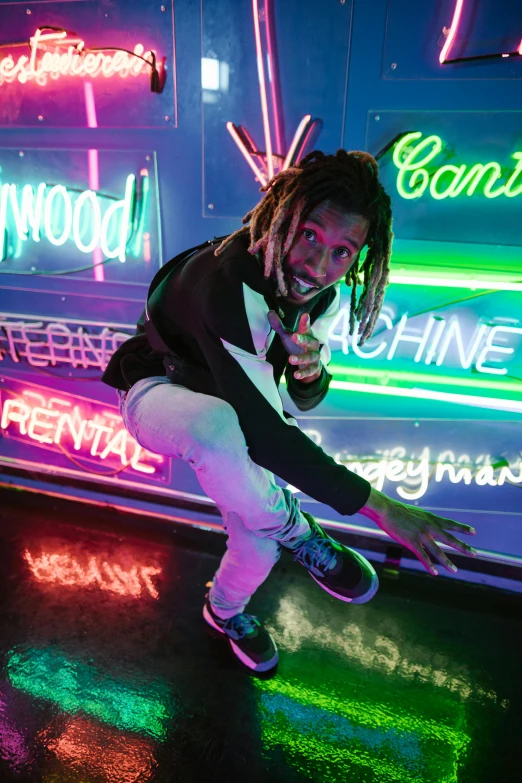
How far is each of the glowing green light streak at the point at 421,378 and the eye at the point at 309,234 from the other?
3.42 ft

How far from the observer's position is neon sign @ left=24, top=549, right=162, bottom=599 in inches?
102

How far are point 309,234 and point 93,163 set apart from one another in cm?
157

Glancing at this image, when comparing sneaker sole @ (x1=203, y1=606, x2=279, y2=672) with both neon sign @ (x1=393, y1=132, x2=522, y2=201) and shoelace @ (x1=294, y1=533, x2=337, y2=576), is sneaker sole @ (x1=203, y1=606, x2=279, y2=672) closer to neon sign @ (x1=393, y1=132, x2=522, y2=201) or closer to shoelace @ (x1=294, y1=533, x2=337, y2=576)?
shoelace @ (x1=294, y1=533, x2=337, y2=576)

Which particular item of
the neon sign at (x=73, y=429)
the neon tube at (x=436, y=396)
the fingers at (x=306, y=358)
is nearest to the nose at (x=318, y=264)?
the fingers at (x=306, y=358)

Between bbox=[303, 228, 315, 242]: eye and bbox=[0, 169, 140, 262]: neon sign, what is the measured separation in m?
1.28

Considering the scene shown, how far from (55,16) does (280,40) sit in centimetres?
115

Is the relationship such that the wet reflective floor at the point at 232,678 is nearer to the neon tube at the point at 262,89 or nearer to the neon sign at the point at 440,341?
the neon sign at the point at 440,341

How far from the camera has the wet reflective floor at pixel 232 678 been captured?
181 cm

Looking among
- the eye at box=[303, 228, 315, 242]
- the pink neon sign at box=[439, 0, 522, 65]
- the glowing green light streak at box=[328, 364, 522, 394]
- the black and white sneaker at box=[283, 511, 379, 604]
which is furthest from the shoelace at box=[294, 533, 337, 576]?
the pink neon sign at box=[439, 0, 522, 65]

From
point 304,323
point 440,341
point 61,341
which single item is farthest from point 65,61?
point 440,341

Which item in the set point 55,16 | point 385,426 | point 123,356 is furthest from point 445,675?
point 55,16

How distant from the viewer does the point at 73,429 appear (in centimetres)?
312

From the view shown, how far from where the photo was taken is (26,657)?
2164mm

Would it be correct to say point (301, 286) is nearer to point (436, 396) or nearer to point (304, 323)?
point (304, 323)
